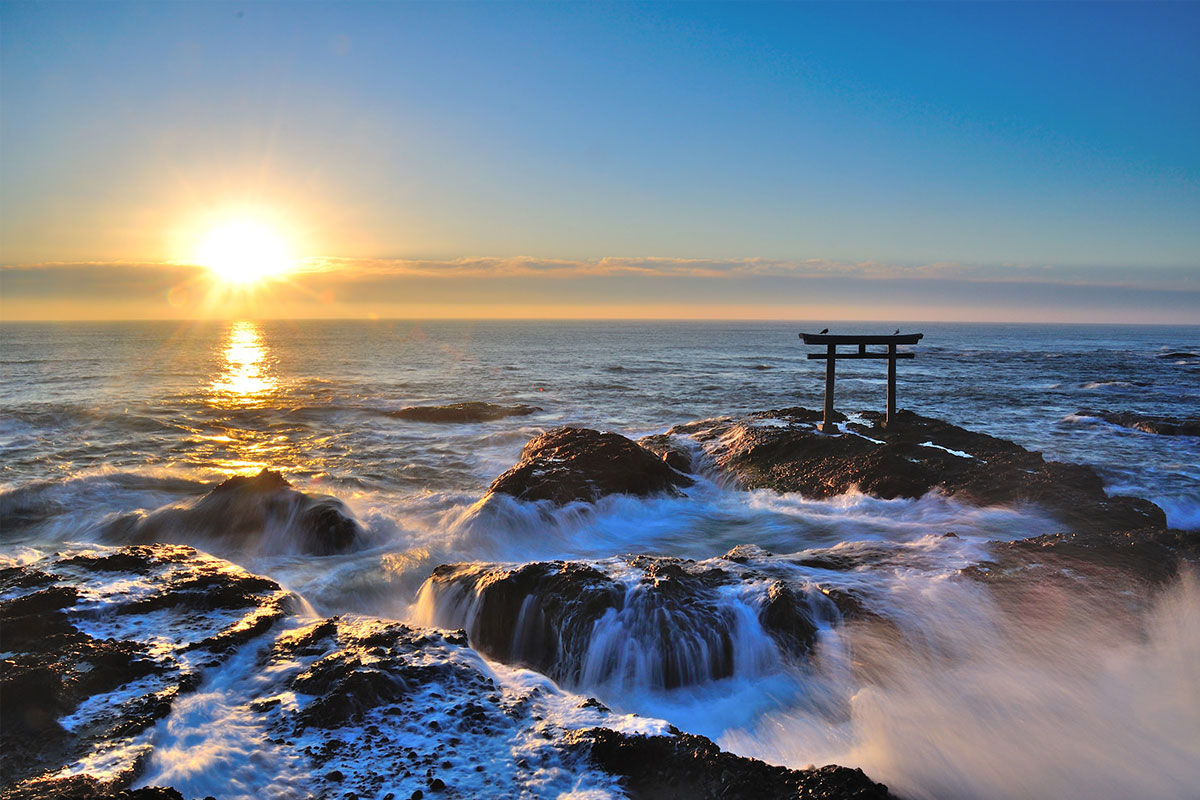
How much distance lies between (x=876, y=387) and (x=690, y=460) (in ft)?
91.5

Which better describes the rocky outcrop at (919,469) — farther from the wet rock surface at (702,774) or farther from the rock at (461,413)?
the rock at (461,413)

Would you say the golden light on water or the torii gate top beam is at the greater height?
the torii gate top beam

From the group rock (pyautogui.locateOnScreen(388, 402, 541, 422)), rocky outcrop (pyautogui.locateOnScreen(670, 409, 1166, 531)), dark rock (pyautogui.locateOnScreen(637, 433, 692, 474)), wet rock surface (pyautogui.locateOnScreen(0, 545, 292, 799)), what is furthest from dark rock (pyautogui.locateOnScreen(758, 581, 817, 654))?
rock (pyautogui.locateOnScreen(388, 402, 541, 422))

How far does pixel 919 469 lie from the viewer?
14.4 meters

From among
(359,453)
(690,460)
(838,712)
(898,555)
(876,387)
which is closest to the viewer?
(838,712)

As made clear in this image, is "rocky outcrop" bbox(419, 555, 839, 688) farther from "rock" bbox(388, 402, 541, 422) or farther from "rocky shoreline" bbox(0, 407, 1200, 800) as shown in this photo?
"rock" bbox(388, 402, 541, 422)

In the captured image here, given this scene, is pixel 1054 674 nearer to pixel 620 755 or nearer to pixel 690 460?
pixel 620 755

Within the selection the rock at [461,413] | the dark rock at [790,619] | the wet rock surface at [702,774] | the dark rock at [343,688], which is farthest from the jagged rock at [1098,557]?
the rock at [461,413]

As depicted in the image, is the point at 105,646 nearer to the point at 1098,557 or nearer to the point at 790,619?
the point at 790,619

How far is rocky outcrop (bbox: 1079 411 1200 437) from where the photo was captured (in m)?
20.9

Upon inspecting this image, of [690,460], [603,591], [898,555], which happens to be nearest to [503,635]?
[603,591]

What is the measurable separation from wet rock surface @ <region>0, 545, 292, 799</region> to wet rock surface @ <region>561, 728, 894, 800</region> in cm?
326

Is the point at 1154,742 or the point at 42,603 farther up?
the point at 42,603

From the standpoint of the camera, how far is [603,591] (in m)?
8.38
